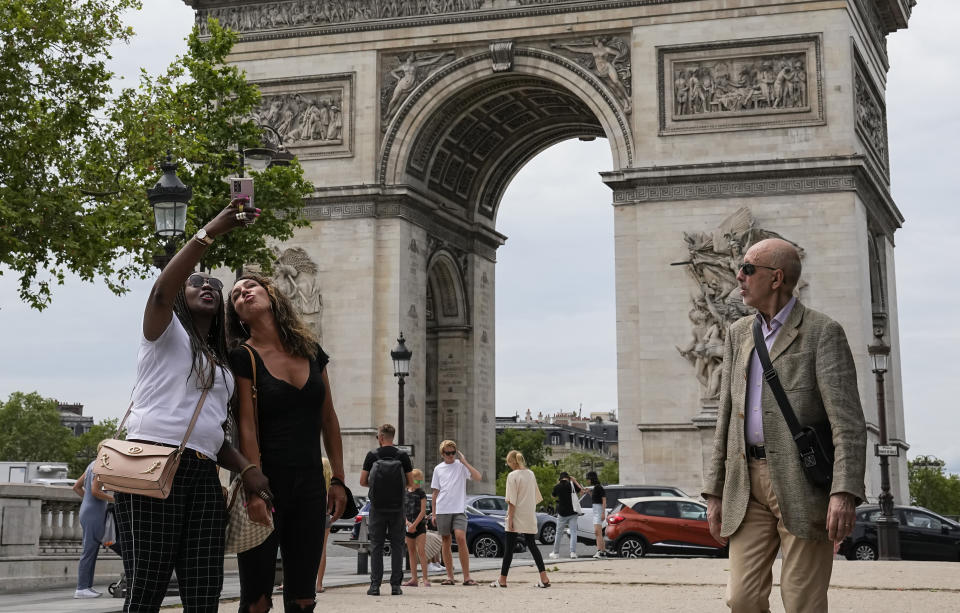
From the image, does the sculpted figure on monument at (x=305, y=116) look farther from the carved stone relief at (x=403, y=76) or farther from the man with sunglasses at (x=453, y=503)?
the man with sunglasses at (x=453, y=503)

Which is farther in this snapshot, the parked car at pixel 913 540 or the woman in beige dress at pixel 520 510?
the parked car at pixel 913 540

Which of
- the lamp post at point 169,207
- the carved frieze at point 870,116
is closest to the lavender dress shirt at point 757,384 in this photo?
the lamp post at point 169,207

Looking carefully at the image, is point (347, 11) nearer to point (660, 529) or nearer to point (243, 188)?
point (660, 529)

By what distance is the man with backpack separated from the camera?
1431 cm

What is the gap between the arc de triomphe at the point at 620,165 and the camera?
99.6 feet

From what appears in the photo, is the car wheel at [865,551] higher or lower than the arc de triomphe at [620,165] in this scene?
lower

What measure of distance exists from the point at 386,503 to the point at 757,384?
869 centimetres

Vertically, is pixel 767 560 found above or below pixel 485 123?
below

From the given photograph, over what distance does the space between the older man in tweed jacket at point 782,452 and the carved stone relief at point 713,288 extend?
78.5 ft

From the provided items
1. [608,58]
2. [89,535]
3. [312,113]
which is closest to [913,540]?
[608,58]

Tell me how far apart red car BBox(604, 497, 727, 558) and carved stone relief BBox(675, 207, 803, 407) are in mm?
5573

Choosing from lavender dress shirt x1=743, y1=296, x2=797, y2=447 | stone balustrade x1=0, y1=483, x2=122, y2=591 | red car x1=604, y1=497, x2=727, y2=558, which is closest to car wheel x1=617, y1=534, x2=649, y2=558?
red car x1=604, y1=497, x2=727, y2=558

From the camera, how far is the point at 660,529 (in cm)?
2461

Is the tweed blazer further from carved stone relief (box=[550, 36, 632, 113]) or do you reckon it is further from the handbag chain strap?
carved stone relief (box=[550, 36, 632, 113])
